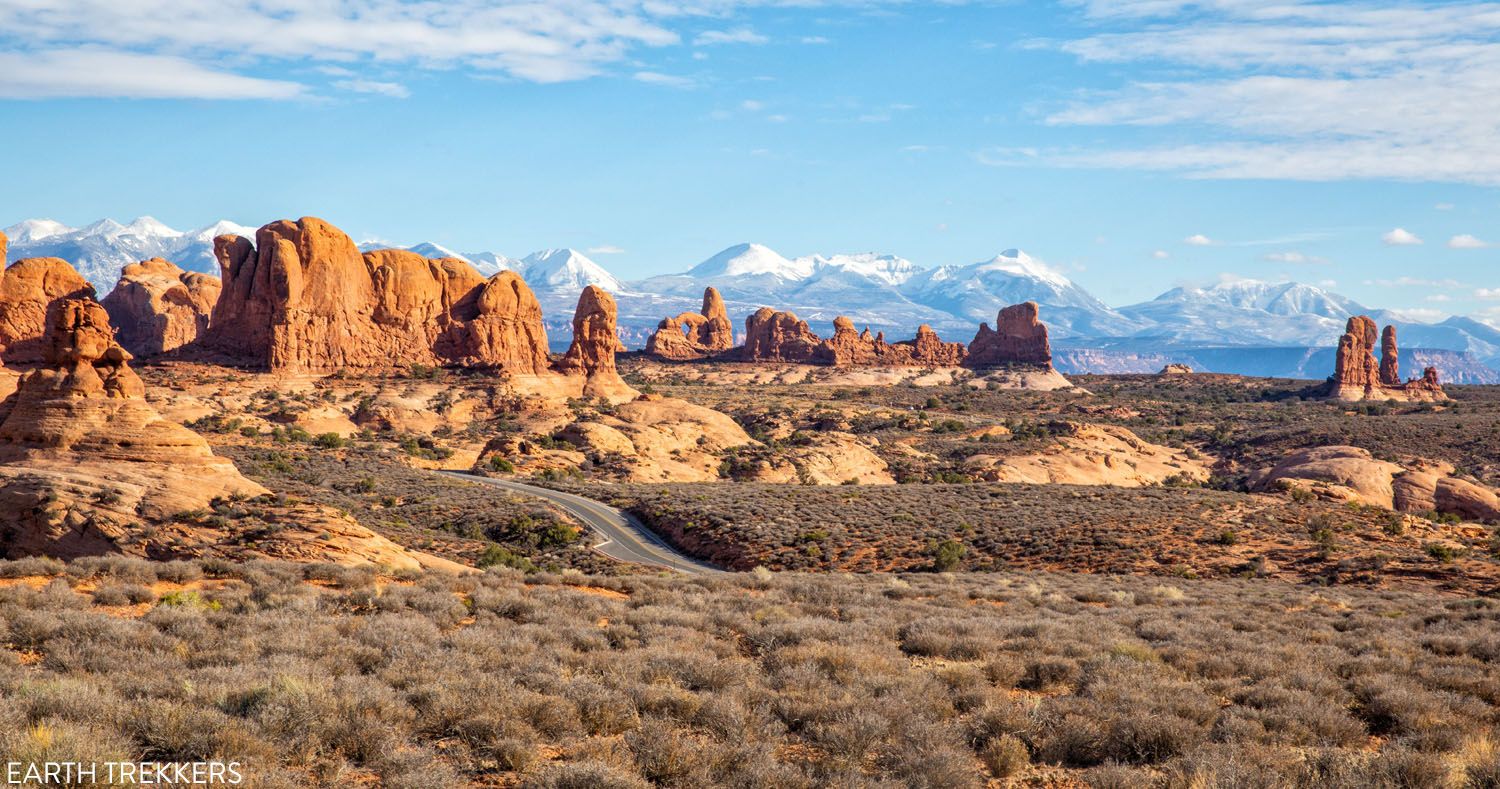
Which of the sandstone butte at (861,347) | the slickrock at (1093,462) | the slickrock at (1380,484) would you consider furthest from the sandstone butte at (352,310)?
the sandstone butte at (861,347)

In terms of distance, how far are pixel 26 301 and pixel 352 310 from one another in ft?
79.7

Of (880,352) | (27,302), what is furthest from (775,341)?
(27,302)

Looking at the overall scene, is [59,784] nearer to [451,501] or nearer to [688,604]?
[688,604]

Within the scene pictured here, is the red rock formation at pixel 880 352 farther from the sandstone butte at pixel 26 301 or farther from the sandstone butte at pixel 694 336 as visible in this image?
the sandstone butte at pixel 26 301

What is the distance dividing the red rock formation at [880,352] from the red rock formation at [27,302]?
105 metres

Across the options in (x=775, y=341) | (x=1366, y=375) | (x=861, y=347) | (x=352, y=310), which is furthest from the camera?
(x=775, y=341)

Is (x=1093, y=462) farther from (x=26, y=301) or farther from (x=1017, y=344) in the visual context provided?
(x=1017, y=344)

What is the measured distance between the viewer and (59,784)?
8.67 m

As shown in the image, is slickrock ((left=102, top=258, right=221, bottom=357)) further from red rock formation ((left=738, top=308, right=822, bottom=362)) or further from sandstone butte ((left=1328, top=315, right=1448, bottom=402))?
sandstone butte ((left=1328, top=315, right=1448, bottom=402))

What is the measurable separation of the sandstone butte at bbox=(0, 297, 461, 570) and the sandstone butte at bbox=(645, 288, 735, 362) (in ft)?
401

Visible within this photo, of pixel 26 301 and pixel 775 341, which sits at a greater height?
pixel 775 341

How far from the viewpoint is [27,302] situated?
262 feet

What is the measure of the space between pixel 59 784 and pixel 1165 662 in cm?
1478

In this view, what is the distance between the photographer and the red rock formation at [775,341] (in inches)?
6531
